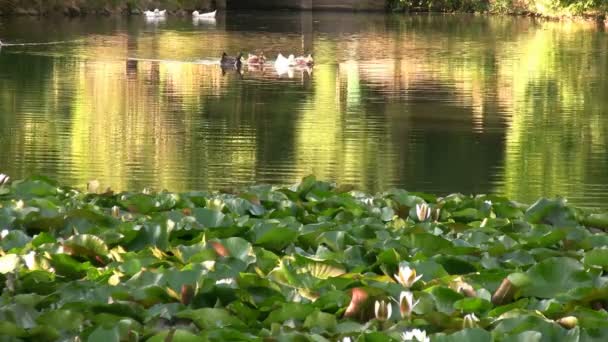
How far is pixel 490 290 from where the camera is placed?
4.54m

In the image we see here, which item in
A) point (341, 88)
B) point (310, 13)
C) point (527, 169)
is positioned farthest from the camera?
point (310, 13)

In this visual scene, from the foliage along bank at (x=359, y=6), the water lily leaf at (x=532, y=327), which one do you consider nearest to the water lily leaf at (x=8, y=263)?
the water lily leaf at (x=532, y=327)

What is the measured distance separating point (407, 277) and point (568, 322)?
61cm

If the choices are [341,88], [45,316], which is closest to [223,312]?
[45,316]

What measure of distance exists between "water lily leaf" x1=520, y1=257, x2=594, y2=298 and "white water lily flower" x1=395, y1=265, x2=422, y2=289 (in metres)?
0.38

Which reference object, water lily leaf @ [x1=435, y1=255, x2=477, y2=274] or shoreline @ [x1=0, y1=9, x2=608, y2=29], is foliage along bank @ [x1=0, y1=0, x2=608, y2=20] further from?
water lily leaf @ [x1=435, y1=255, x2=477, y2=274]

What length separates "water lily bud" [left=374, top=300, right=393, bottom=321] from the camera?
4.02 meters

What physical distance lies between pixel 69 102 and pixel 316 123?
4.07 metres

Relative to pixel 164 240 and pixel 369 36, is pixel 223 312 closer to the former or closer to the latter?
pixel 164 240

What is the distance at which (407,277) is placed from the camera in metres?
4.39

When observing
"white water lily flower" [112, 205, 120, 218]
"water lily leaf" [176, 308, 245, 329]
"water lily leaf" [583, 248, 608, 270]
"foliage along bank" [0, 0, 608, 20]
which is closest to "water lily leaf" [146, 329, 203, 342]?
"water lily leaf" [176, 308, 245, 329]

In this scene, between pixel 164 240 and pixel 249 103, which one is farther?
pixel 249 103

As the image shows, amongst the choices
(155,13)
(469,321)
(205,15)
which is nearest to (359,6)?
(205,15)

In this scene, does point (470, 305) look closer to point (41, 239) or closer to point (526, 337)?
point (526, 337)
